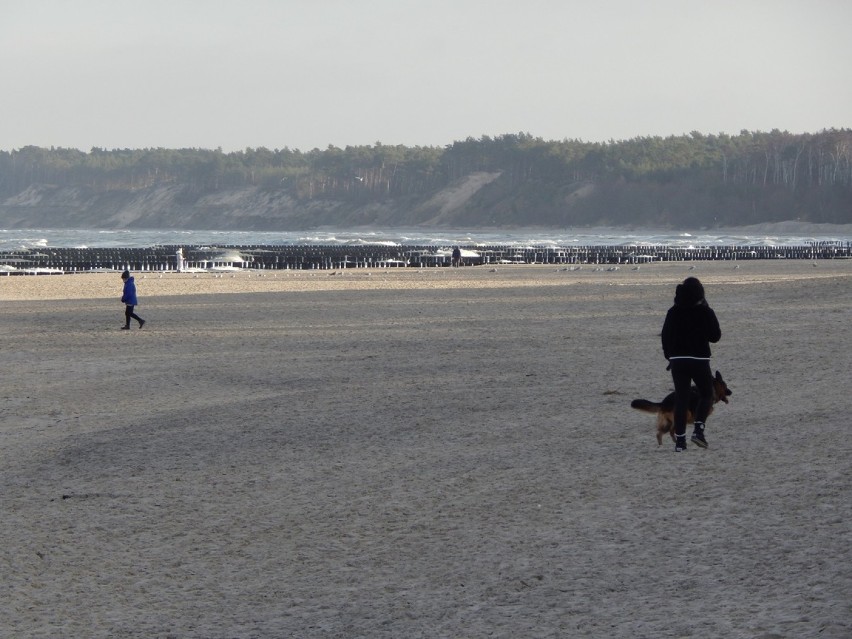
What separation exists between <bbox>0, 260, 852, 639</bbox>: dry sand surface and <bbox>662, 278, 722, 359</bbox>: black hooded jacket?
0.88 m

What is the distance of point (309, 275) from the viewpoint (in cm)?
4791

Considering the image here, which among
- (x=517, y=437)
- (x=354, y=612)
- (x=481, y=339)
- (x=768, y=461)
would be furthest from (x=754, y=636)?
(x=481, y=339)

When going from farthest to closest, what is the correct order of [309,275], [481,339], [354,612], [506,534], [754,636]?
[309,275] → [481,339] → [506,534] → [354,612] → [754,636]

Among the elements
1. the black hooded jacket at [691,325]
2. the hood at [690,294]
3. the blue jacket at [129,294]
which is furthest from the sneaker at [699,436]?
the blue jacket at [129,294]

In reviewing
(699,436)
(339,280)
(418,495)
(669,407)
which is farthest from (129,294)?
(339,280)

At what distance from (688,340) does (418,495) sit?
256 centimetres

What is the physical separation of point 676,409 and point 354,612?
4431 mm

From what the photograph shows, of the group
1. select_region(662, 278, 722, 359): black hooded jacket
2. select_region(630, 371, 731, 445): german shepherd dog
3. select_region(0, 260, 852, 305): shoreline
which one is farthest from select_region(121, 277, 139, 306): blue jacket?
select_region(662, 278, 722, 359): black hooded jacket

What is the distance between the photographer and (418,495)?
8641mm

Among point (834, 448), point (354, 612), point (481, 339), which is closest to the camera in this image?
point (354, 612)

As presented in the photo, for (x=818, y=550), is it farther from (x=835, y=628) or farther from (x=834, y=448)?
(x=834, y=448)

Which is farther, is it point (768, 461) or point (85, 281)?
point (85, 281)

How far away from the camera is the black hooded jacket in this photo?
9.48 meters

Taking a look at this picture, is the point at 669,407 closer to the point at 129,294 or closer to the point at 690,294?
the point at 690,294
